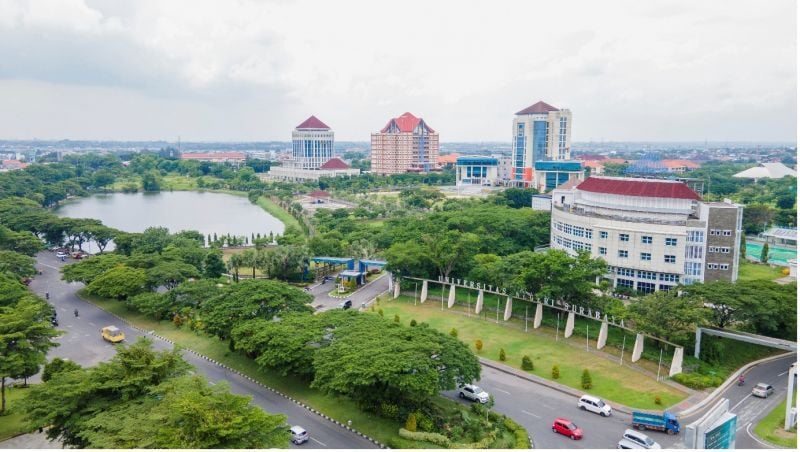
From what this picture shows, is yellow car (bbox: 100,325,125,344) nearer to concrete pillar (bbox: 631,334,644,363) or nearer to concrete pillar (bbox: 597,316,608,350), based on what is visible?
concrete pillar (bbox: 597,316,608,350)

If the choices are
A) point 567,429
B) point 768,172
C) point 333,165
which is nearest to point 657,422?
point 567,429

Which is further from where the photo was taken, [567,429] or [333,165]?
[333,165]

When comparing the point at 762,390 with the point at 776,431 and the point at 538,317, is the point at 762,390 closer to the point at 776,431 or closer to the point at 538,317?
the point at 776,431

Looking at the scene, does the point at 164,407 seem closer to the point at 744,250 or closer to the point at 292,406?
the point at 292,406

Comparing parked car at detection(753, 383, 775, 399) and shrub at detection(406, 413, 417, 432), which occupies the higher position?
shrub at detection(406, 413, 417, 432)

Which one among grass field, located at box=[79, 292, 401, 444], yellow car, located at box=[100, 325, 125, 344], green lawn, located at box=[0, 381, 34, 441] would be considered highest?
yellow car, located at box=[100, 325, 125, 344]

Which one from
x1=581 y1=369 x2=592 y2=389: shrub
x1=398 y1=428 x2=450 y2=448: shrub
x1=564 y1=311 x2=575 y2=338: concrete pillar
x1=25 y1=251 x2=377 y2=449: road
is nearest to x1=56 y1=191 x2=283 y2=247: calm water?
→ x1=25 y1=251 x2=377 y2=449: road

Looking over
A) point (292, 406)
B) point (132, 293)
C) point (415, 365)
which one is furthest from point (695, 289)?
point (132, 293)
